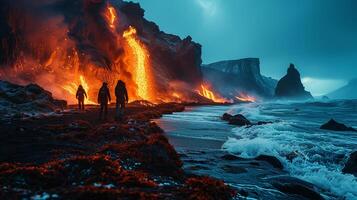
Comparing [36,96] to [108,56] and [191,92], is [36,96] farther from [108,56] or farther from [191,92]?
[191,92]

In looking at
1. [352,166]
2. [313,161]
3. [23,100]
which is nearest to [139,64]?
[23,100]

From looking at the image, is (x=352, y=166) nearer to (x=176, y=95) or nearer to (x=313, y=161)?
(x=313, y=161)

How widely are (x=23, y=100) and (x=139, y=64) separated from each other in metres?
64.2

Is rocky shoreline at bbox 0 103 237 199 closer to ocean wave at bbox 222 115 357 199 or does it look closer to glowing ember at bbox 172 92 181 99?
ocean wave at bbox 222 115 357 199

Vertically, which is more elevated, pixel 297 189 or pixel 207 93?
pixel 207 93

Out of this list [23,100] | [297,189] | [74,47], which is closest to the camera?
[297,189]

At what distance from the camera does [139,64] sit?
3733 inches

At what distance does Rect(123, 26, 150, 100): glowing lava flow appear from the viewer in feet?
292

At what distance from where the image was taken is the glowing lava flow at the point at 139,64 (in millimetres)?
89062

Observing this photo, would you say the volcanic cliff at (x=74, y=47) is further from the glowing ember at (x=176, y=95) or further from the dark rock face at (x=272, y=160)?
the dark rock face at (x=272, y=160)

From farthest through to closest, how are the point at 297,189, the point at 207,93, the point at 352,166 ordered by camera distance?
the point at 207,93 < the point at 352,166 < the point at 297,189

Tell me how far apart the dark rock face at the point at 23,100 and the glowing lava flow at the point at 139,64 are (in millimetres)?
49666

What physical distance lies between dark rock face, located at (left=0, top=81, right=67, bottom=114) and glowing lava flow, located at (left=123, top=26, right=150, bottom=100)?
163 feet

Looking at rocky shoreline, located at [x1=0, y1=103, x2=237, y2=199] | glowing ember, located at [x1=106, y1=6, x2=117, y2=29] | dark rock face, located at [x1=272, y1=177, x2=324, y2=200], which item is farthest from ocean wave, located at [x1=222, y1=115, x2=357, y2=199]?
glowing ember, located at [x1=106, y1=6, x2=117, y2=29]
